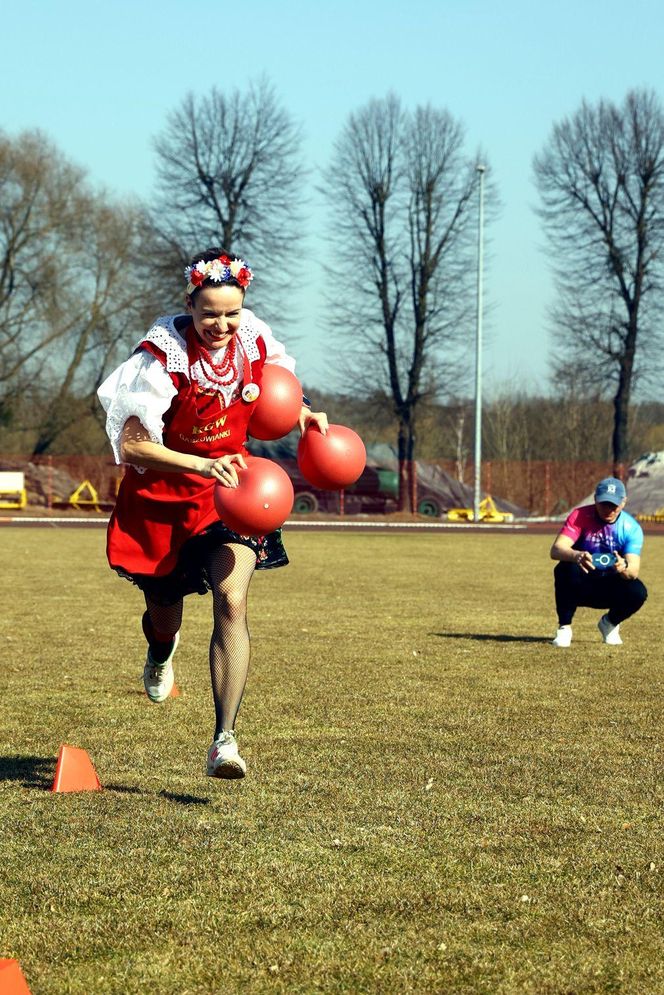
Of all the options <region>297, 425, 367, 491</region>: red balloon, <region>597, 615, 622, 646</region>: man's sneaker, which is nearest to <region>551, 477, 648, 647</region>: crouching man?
<region>597, 615, 622, 646</region>: man's sneaker

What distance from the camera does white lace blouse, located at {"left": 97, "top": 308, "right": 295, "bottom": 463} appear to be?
5.65 m

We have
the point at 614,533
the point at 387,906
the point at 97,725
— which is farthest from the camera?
the point at 614,533

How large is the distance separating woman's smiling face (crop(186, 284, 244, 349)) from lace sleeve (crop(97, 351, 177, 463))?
235 millimetres

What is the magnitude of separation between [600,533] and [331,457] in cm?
587

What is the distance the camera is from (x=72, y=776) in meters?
5.74

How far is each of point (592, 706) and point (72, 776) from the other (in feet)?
11.8

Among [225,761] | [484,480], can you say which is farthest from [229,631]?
[484,480]

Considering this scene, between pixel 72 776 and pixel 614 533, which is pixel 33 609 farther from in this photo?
pixel 72 776

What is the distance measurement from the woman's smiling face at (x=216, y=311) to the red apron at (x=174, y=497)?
27 cm

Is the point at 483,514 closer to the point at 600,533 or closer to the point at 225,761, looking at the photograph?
the point at 600,533

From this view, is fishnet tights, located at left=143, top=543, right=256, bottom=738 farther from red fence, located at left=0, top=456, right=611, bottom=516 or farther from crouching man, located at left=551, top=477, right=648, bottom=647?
red fence, located at left=0, top=456, right=611, bottom=516

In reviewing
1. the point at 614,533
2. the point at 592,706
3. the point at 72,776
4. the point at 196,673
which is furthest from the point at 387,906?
the point at 614,533

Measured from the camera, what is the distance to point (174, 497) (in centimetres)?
600

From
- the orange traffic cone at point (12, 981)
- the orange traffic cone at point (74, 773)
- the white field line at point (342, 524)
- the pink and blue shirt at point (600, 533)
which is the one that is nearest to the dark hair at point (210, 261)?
the orange traffic cone at point (74, 773)
